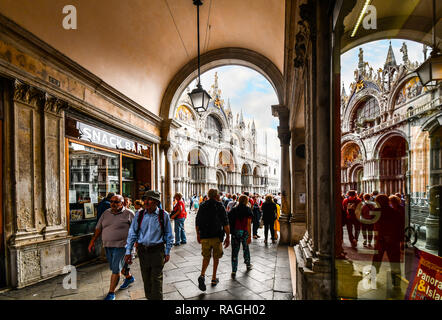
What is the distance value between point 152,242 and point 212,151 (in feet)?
86.9

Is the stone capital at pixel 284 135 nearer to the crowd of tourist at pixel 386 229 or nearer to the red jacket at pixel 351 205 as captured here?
the red jacket at pixel 351 205

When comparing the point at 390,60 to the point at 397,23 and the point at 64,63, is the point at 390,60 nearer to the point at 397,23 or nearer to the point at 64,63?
the point at 397,23

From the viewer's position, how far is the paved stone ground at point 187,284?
3.47 m

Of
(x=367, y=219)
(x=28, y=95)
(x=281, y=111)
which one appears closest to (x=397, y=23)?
(x=367, y=219)

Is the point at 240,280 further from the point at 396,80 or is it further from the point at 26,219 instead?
the point at 26,219

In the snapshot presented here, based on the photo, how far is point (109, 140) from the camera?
617cm

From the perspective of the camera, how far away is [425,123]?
67.2 inches

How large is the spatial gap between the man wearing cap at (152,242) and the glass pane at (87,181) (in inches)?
123

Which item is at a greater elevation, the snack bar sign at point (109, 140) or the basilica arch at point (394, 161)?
the snack bar sign at point (109, 140)

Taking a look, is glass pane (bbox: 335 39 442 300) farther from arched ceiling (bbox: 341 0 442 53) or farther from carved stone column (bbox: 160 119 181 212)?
carved stone column (bbox: 160 119 181 212)

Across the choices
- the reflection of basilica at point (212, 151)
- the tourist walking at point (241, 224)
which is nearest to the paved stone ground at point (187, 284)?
the tourist walking at point (241, 224)

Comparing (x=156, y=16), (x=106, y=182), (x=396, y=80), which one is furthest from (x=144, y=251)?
(x=156, y=16)

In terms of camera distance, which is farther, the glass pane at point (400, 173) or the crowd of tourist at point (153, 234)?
the crowd of tourist at point (153, 234)

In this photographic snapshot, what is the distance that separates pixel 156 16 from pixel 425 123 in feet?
20.4
